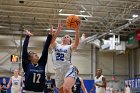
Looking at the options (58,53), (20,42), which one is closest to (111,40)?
(20,42)

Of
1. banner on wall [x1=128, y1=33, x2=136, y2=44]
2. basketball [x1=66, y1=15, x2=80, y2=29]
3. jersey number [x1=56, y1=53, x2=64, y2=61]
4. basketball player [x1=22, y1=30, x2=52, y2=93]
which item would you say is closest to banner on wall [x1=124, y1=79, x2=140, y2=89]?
banner on wall [x1=128, y1=33, x2=136, y2=44]

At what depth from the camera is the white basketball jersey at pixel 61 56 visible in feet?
23.6

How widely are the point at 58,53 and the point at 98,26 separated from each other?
57.7 feet

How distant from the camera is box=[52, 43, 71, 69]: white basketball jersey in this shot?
7180mm

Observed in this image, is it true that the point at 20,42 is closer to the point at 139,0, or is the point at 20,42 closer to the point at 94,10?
the point at 94,10

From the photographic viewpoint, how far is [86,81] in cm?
2484

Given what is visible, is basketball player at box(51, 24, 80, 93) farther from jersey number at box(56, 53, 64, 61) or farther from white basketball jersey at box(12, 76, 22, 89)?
white basketball jersey at box(12, 76, 22, 89)

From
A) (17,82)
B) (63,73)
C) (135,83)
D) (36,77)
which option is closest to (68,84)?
(63,73)

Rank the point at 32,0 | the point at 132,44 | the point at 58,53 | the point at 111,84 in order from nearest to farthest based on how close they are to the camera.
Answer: the point at 58,53, the point at 32,0, the point at 132,44, the point at 111,84

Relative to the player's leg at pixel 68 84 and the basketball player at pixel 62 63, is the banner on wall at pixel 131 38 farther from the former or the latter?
the player's leg at pixel 68 84

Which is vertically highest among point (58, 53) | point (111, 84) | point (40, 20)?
point (40, 20)

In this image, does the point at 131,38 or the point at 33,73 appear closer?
the point at 33,73

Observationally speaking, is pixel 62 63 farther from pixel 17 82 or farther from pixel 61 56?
pixel 17 82

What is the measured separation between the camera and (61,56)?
7180 mm
